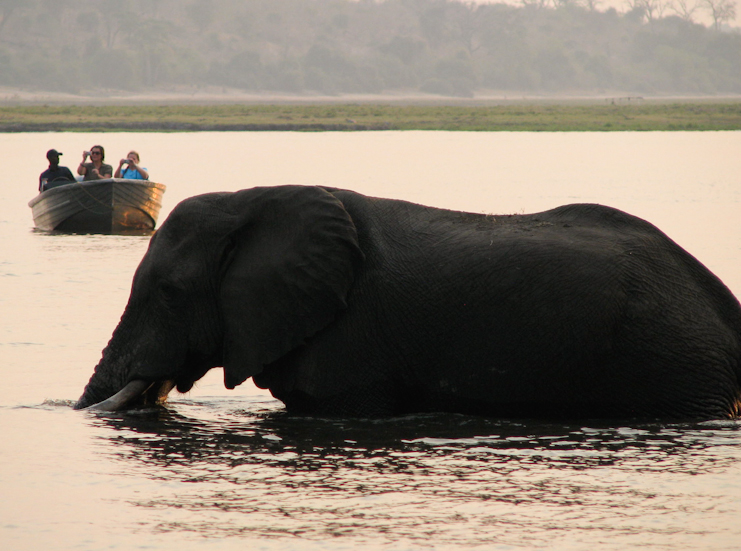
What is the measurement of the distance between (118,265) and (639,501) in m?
10.9

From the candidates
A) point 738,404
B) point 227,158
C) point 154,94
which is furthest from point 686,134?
point 154,94

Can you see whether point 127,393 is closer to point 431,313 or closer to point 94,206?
point 431,313

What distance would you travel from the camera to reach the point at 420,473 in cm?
641

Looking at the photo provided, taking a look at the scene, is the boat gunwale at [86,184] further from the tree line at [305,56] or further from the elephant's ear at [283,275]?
the tree line at [305,56]

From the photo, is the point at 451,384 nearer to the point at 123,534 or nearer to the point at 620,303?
the point at 620,303

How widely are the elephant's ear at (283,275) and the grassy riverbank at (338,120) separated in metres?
61.8

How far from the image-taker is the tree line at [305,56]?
497 ft

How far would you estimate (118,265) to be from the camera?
51.5 feet

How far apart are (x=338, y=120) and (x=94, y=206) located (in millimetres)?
57698

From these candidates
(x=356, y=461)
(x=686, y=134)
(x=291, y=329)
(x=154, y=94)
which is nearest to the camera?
(x=356, y=461)

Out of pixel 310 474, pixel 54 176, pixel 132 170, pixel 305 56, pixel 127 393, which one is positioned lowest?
pixel 310 474

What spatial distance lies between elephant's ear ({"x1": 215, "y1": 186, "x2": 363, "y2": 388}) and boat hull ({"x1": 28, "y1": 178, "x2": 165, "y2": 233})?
14.3m

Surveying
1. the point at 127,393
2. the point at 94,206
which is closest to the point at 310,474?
the point at 127,393

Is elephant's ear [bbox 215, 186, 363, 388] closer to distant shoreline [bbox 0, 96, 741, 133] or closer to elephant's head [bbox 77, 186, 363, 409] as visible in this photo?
elephant's head [bbox 77, 186, 363, 409]
